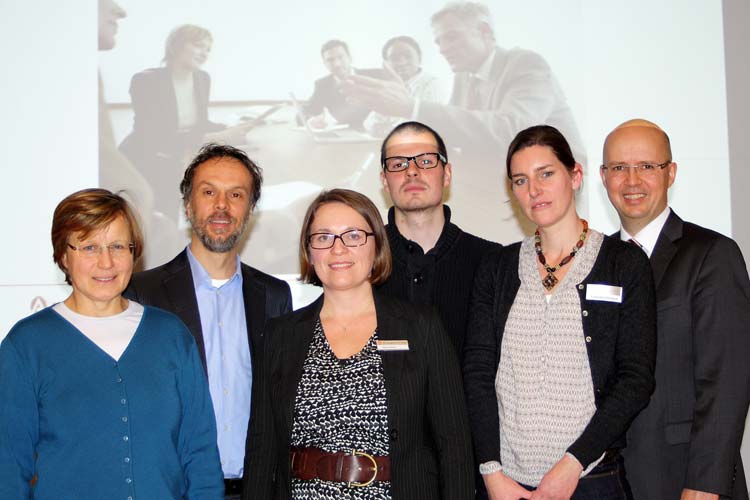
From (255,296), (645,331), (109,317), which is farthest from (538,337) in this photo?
(109,317)

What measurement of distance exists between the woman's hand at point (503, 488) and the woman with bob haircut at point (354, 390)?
0.36 feet

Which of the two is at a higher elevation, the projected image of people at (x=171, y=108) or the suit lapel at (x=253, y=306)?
the projected image of people at (x=171, y=108)

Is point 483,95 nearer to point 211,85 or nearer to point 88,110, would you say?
point 211,85

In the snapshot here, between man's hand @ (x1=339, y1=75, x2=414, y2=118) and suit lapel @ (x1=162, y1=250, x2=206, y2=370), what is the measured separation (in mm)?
1736

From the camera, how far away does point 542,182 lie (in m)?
2.42

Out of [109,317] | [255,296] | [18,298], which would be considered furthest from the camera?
[18,298]

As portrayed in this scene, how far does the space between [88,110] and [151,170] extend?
507mm

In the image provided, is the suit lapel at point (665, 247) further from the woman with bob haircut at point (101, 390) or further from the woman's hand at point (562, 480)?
the woman with bob haircut at point (101, 390)

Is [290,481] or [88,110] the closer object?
[290,481]

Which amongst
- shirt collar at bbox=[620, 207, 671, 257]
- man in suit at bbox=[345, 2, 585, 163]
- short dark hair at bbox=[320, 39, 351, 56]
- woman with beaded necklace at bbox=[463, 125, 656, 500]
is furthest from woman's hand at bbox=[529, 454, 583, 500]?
short dark hair at bbox=[320, 39, 351, 56]

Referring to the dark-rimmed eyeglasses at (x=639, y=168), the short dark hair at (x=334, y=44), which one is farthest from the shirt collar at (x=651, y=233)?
the short dark hair at (x=334, y=44)

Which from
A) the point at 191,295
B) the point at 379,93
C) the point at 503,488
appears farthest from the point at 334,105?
the point at 503,488

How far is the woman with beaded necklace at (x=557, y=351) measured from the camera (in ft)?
7.33

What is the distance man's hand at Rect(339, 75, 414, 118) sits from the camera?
165 inches
